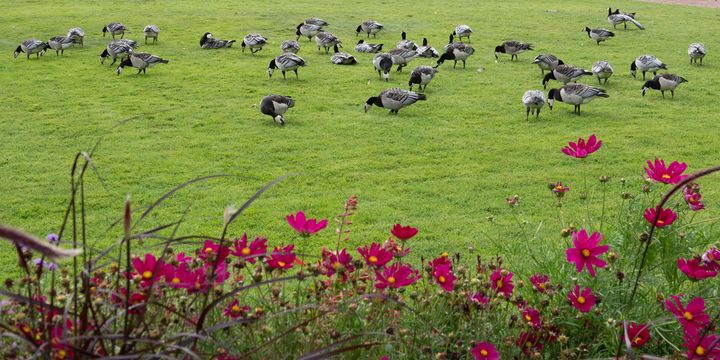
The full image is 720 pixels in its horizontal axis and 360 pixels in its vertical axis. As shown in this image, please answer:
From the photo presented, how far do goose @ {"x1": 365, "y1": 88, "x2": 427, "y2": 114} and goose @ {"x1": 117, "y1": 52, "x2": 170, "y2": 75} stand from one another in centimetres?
558

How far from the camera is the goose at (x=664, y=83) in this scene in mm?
15109

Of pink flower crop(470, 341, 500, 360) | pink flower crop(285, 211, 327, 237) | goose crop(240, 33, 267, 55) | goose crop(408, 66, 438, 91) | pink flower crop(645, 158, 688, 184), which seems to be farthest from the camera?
goose crop(240, 33, 267, 55)

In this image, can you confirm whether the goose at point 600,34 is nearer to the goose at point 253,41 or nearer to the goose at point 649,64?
the goose at point 649,64

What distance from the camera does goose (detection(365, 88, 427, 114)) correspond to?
13.7 m

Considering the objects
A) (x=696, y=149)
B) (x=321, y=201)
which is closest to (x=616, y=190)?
(x=696, y=149)

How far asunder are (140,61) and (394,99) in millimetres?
6283

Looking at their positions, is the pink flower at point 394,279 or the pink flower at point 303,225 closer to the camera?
the pink flower at point 394,279

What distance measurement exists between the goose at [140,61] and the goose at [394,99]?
558cm

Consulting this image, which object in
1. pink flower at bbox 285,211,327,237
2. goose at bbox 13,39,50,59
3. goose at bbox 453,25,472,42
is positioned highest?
pink flower at bbox 285,211,327,237

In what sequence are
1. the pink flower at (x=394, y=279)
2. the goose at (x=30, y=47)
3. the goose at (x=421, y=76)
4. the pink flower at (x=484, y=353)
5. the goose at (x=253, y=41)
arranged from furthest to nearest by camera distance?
the goose at (x=253, y=41), the goose at (x=30, y=47), the goose at (x=421, y=76), the pink flower at (x=394, y=279), the pink flower at (x=484, y=353)

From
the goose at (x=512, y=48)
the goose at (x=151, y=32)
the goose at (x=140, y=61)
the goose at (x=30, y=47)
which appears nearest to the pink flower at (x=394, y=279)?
the goose at (x=140, y=61)

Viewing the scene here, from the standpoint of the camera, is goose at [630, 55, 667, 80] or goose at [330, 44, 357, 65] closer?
goose at [630, 55, 667, 80]

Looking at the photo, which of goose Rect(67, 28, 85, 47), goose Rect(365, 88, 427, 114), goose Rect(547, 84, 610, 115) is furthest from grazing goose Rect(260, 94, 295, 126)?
goose Rect(67, 28, 85, 47)

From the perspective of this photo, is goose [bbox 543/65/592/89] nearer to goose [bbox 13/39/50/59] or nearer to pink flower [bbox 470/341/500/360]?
goose [bbox 13/39/50/59]
